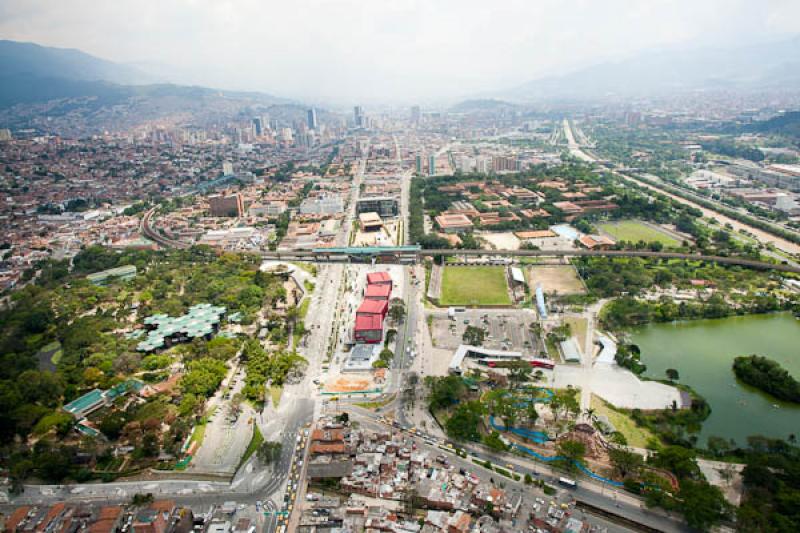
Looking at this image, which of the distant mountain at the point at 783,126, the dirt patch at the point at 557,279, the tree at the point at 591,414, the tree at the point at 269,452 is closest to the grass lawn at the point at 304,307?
the tree at the point at 269,452

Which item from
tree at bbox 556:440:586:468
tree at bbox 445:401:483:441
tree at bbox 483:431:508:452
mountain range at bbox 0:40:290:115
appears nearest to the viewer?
tree at bbox 556:440:586:468

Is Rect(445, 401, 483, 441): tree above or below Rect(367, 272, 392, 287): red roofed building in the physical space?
below

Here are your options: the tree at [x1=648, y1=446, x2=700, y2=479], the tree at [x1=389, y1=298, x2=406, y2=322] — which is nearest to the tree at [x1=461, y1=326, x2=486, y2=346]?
the tree at [x1=389, y1=298, x2=406, y2=322]

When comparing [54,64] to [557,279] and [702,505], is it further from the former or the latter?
[702,505]

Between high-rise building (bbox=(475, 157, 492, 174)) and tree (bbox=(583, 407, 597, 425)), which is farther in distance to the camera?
high-rise building (bbox=(475, 157, 492, 174))

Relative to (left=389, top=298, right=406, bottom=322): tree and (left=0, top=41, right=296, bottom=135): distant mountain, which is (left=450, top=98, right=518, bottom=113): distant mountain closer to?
(left=0, top=41, right=296, bottom=135): distant mountain

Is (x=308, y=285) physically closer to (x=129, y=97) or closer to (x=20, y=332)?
(x=20, y=332)
